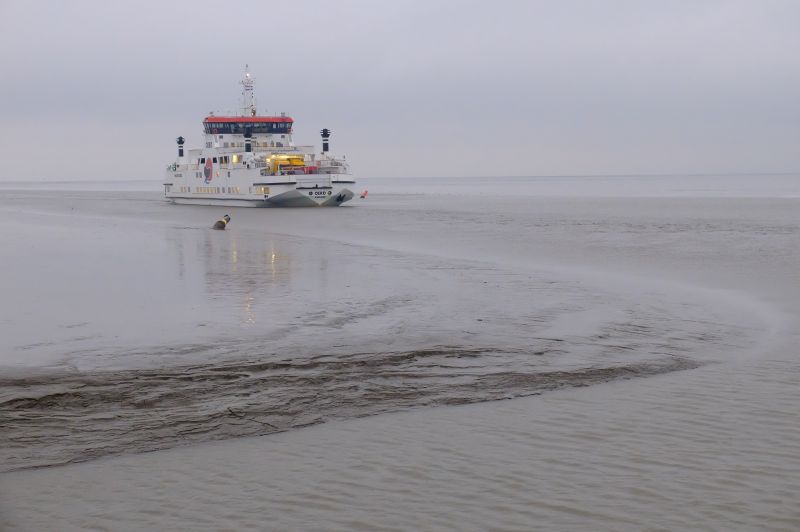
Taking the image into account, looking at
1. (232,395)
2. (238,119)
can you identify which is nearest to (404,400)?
(232,395)

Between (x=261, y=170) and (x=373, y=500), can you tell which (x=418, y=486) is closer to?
(x=373, y=500)

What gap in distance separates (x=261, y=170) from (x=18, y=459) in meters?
57.2

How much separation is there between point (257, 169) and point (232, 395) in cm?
5552

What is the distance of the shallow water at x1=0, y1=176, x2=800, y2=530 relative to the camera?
266 inches

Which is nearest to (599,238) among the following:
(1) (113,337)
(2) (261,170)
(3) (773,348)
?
(3) (773,348)

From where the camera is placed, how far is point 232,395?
9695 millimetres

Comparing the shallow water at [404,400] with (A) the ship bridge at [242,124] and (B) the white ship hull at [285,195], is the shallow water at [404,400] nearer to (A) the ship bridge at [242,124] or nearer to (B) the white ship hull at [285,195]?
(B) the white ship hull at [285,195]

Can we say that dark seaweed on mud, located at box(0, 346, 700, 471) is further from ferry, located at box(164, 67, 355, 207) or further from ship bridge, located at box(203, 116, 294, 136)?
ship bridge, located at box(203, 116, 294, 136)

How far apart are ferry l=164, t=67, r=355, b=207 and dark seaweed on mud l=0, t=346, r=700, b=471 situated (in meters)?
52.4

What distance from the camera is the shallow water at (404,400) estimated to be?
22.1ft

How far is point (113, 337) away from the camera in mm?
13203

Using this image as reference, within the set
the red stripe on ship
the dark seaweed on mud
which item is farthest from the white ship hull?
the dark seaweed on mud

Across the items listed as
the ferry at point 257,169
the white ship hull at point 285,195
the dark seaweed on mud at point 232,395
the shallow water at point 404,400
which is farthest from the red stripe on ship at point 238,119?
the dark seaweed on mud at point 232,395

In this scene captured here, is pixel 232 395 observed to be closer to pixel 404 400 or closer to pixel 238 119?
pixel 404 400
